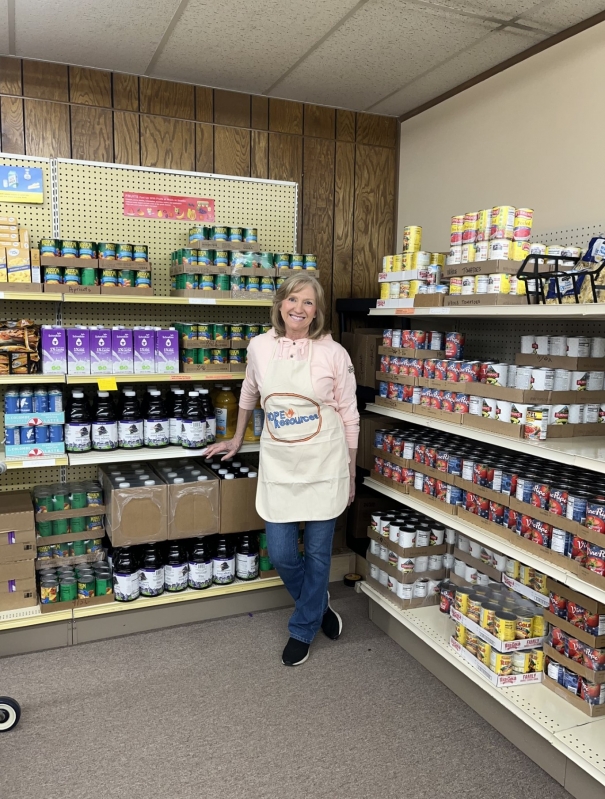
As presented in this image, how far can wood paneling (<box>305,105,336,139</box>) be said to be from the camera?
427 centimetres

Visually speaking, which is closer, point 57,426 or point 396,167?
point 57,426

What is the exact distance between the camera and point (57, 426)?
3309mm

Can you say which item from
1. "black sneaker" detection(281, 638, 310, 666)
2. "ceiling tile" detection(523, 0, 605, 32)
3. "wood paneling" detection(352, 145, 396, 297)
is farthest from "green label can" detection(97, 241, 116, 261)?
"ceiling tile" detection(523, 0, 605, 32)

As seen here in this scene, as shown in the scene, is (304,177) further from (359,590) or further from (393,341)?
(359,590)

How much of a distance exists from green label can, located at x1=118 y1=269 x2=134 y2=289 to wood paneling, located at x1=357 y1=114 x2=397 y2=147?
2.02 meters

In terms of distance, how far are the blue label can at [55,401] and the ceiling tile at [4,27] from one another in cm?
179

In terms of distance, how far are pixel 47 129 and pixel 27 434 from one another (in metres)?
1.78

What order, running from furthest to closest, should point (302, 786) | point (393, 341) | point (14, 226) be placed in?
point (393, 341) < point (14, 226) < point (302, 786)

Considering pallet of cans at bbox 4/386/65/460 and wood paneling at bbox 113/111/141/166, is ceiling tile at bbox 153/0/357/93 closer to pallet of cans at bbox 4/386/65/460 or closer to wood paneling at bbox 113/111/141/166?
wood paneling at bbox 113/111/141/166

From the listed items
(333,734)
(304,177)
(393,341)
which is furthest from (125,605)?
(304,177)

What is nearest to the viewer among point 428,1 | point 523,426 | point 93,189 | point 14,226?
point 523,426

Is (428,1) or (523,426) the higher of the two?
(428,1)

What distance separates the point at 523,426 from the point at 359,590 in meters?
1.88

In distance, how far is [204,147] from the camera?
13.2 ft
